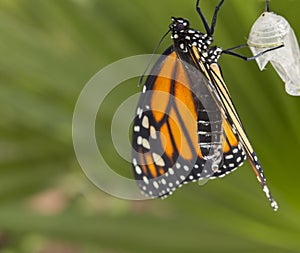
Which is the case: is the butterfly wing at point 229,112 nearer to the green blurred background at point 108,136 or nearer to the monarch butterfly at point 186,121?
the monarch butterfly at point 186,121

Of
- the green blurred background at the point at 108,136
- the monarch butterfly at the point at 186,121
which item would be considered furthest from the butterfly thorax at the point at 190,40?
the green blurred background at the point at 108,136

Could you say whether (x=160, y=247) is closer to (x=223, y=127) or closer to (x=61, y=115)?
(x=61, y=115)

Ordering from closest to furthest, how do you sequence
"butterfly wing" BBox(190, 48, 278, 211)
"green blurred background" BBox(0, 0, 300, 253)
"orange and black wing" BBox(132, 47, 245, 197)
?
"butterfly wing" BBox(190, 48, 278, 211) < "orange and black wing" BBox(132, 47, 245, 197) < "green blurred background" BBox(0, 0, 300, 253)

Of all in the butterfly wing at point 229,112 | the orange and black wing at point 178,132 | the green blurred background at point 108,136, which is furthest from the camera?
the green blurred background at point 108,136

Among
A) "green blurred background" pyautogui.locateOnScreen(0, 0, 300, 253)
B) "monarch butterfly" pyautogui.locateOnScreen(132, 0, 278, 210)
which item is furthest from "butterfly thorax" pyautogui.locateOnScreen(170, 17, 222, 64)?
"green blurred background" pyautogui.locateOnScreen(0, 0, 300, 253)

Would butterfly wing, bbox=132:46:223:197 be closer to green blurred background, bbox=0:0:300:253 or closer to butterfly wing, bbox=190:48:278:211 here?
butterfly wing, bbox=190:48:278:211

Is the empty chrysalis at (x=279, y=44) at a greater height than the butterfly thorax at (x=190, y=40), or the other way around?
the butterfly thorax at (x=190, y=40)

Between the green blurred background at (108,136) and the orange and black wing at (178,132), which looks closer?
the orange and black wing at (178,132)
